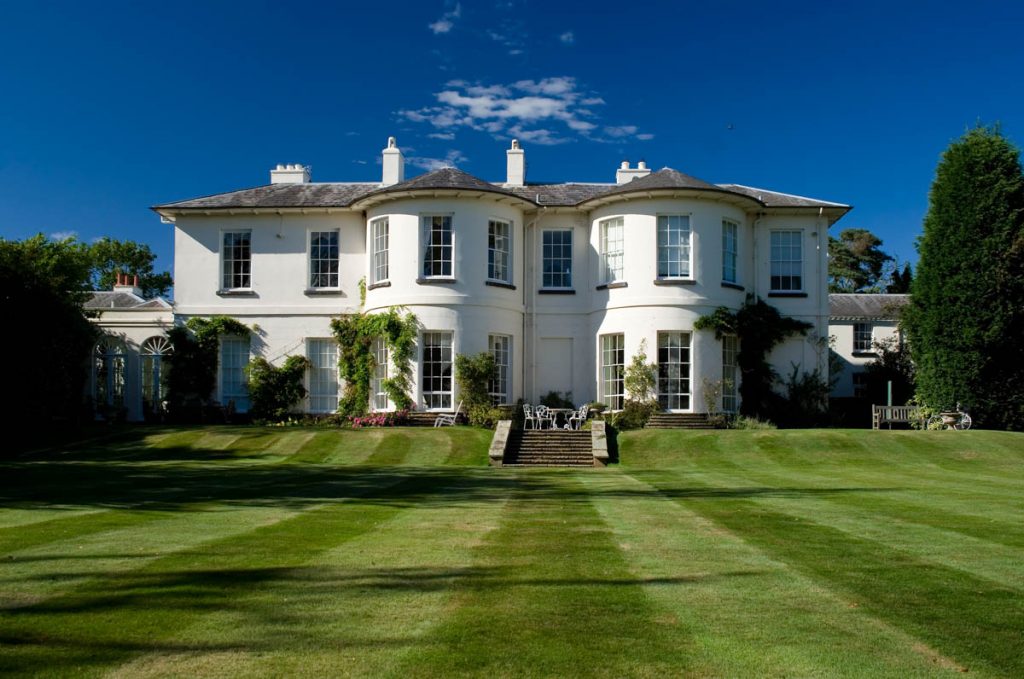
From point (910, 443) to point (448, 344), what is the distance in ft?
42.3

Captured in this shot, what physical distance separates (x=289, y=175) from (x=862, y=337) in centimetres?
2865

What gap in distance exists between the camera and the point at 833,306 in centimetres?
4500

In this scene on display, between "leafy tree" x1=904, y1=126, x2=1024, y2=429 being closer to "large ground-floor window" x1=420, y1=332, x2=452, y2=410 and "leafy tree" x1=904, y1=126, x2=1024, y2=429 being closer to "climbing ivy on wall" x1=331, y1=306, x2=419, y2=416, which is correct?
"large ground-floor window" x1=420, y1=332, x2=452, y2=410

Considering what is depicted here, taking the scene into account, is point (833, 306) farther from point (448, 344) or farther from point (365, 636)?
point (365, 636)

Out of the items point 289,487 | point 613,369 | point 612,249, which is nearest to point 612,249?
point 612,249

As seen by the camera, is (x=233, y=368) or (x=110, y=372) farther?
(x=110, y=372)

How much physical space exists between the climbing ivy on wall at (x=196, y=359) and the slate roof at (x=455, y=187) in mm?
3910

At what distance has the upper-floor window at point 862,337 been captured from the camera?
44.0 meters

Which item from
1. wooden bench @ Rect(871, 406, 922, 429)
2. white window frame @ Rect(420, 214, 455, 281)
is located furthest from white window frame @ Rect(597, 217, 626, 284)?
wooden bench @ Rect(871, 406, 922, 429)

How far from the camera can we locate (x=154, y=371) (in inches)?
1172

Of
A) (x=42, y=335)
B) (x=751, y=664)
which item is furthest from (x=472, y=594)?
(x=42, y=335)

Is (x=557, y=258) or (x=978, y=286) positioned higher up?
(x=557, y=258)

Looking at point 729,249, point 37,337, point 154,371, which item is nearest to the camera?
point 37,337

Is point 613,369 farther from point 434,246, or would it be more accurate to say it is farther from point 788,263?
point 788,263
